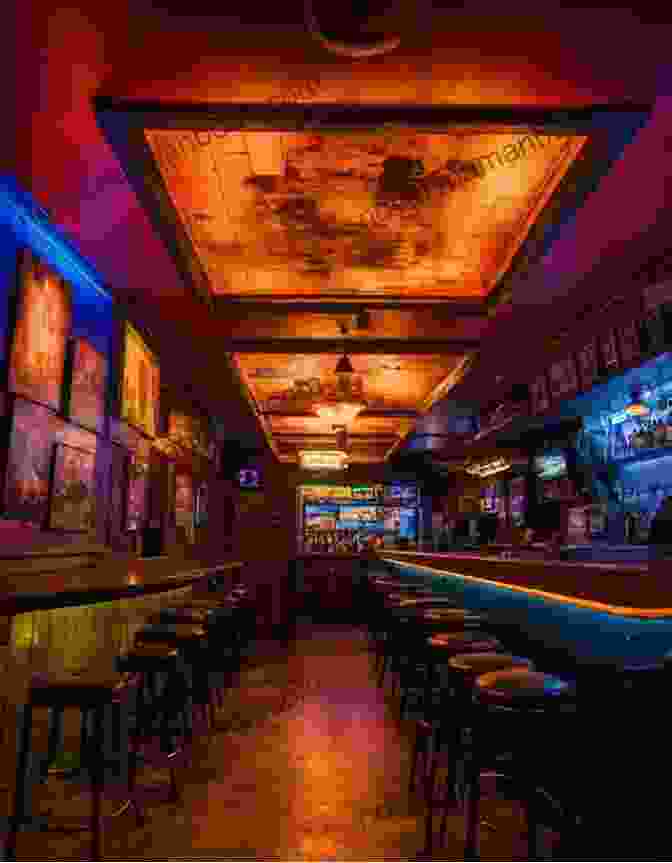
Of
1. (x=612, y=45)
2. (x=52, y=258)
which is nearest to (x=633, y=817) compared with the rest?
(x=612, y=45)

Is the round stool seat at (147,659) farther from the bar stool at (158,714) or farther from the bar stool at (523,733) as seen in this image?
the bar stool at (523,733)

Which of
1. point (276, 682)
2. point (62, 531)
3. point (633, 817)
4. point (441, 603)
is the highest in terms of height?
point (62, 531)

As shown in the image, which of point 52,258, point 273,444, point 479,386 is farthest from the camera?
point 273,444

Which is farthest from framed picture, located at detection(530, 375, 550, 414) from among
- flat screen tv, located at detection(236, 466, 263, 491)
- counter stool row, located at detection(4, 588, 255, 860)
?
flat screen tv, located at detection(236, 466, 263, 491)

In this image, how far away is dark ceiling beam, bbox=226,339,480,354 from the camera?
6094 millimetres

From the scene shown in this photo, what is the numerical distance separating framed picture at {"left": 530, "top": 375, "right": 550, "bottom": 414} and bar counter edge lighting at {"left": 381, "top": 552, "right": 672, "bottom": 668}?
3.08 metres

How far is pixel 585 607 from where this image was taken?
251 cm

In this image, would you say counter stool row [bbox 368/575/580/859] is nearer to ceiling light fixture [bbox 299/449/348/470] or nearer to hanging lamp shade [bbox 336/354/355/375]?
hanging lamp shade [bbox 336/354/355/375]

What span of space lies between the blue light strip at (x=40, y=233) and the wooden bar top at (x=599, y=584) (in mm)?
3676

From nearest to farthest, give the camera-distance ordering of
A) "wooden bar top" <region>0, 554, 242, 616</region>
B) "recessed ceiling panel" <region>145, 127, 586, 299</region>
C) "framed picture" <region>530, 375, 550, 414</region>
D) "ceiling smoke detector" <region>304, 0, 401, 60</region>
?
1. "wooden bar top" <region>0, 554, 242, 616</region>
2. "ceiling smoke detector" <region>304, 0, 401, 60</region>
3. "recessed ceiling panel" <region>145, 127, 586, 299</region>
4. "framed picture" <region>530, 375, 550, 414</region>

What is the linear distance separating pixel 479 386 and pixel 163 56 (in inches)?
244

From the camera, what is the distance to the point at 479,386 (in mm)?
8164

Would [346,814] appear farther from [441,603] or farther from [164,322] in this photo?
[164,322]

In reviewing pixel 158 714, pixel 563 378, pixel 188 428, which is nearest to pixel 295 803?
pixel 158 714
